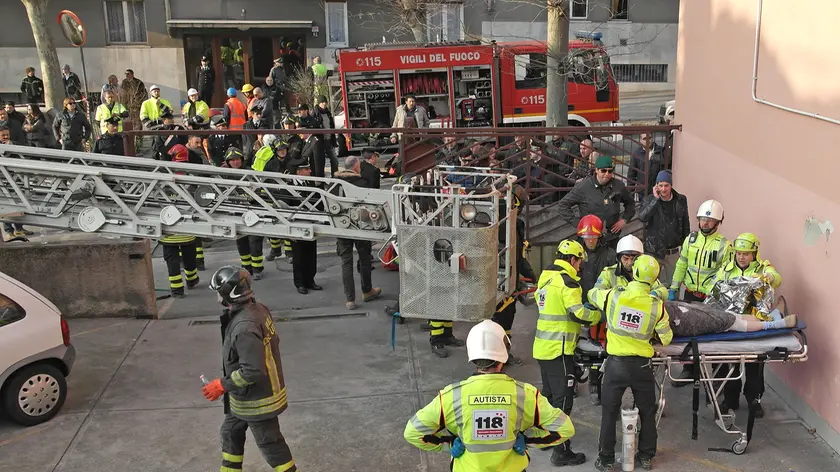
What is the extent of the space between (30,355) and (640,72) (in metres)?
25.3

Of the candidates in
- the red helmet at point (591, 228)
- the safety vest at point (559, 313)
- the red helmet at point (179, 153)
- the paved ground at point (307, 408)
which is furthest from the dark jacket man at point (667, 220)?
the red helmet at point (179, 153)

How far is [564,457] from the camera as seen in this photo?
6043 millimetres

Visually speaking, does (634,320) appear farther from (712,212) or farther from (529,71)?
(529,71)

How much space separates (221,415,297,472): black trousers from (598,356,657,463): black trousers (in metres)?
2.26

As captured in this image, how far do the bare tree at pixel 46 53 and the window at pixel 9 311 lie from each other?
53.2 ft

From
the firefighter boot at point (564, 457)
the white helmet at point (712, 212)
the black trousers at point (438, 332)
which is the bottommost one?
the firefighter boot at point (564, 457)

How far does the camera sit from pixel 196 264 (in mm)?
10984

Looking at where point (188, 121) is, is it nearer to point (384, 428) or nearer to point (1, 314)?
point (1, 314)

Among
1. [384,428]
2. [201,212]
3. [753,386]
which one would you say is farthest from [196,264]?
[753,386]

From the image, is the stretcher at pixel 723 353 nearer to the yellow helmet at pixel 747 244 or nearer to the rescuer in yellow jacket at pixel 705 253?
the yellow helmet at pixel 747 244

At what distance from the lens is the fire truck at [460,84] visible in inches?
653

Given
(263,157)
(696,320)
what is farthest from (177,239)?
(696,320)

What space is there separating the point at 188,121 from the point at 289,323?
22.8 feet

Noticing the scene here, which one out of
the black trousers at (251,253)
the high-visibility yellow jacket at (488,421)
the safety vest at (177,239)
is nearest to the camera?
the high-visibility yellow jacket at (488,421)
